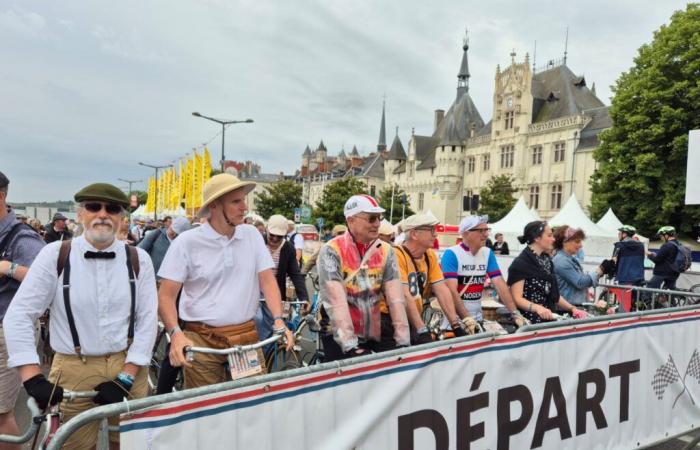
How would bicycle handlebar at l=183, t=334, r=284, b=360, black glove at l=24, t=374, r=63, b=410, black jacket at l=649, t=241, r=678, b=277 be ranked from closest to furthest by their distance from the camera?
black glove at l=24, t=374, r=63, b=410 → bicycle handlebar at l=183, t=334, r=284, b=360 → black jacket at l=649, t=241, r=678, b=277

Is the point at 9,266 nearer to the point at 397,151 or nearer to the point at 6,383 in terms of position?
the point at 6,383

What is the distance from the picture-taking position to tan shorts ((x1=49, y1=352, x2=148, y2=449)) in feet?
8.68

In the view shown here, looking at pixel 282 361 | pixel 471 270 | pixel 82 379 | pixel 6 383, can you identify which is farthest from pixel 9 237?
pixel 471 270

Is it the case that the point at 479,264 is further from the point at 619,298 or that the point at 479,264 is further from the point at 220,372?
the point at 619,298

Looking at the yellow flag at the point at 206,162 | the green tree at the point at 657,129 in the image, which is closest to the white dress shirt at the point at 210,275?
the yellow flag at the point at 206,162

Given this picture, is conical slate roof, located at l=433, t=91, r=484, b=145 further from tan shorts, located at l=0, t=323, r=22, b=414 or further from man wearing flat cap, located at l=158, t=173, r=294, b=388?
tan shorts, located at l=0, t=323, r=22, b=414

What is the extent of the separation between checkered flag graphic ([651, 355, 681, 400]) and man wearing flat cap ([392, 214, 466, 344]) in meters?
1.51

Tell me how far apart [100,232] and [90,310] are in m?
0.41

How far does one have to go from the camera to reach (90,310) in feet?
8.74

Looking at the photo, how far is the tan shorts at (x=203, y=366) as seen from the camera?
3197 mm

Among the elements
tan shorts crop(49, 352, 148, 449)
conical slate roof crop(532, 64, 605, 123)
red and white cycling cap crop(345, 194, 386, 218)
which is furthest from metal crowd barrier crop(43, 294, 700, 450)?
conical slate roof crop(532, 64, 605, 123)

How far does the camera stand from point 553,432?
333 centimetres

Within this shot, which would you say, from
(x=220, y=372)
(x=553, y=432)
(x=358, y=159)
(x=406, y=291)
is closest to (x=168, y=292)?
(x=220, y=372)

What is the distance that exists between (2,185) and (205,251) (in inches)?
58.5
